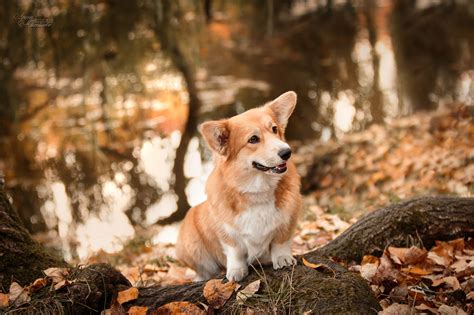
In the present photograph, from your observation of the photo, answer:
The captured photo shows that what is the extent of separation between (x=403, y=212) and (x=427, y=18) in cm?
933

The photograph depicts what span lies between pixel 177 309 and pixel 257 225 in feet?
2.13

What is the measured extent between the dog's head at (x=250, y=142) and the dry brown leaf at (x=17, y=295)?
48.7 inches

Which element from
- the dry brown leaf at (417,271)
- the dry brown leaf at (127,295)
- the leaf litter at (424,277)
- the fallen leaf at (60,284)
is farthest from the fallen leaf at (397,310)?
the fallen leaf at (60,284)

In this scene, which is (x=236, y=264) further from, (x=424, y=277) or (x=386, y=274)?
(x=424, y=277)

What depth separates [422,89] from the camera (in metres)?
9.17

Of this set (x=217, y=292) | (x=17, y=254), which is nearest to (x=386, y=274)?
(x=217, y=292)

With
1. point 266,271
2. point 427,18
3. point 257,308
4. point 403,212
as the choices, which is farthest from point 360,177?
point 427,18

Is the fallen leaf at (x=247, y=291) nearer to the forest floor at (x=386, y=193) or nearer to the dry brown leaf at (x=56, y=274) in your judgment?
the forest floor at (x=386, y=193)

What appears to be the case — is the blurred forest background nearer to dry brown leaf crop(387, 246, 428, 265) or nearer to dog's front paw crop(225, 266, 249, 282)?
dry brown leaf crop(387, 246, 428, 265)

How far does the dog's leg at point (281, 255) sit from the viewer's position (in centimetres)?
273

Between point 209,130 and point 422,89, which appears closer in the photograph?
point 209,130

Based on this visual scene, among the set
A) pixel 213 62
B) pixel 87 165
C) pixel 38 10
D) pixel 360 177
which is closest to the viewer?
pixel 360 177

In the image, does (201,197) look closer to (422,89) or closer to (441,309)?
(422,89)

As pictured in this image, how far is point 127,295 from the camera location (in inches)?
101
